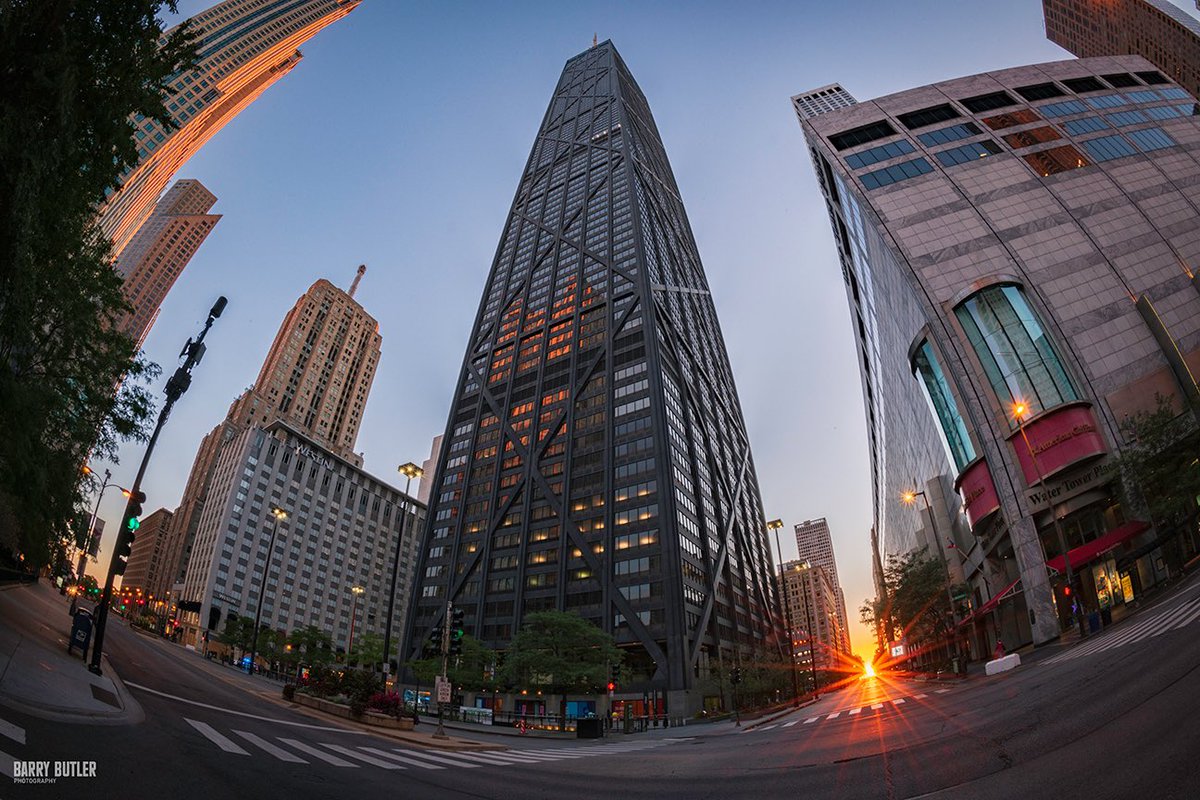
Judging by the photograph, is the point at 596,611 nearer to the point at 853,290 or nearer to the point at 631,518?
the point at 631,518

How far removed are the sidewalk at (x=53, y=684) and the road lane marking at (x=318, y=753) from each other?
10.7 feet

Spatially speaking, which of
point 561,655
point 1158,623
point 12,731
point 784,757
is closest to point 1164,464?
point 1158,623

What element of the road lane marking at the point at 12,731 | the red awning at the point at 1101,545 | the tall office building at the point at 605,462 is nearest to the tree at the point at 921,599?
the red awning at the point at 1101,545

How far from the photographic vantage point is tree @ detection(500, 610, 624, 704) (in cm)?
4747

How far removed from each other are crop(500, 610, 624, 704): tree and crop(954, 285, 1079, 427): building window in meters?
40.9

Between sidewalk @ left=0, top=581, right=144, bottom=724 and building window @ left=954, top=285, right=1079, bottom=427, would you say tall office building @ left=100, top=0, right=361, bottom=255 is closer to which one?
sidewalk @ left=0, top=581, right=144, bottom=724

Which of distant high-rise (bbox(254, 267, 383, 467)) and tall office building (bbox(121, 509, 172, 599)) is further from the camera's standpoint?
tall office building (bbox(121, 509, 172, 599))

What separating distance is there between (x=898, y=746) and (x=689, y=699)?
5642cm

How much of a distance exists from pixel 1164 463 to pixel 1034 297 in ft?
55.2

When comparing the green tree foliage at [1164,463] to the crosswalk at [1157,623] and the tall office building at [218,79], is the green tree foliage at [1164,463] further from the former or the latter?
the tall office building at [218,79]

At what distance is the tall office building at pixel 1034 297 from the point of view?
3750 cm

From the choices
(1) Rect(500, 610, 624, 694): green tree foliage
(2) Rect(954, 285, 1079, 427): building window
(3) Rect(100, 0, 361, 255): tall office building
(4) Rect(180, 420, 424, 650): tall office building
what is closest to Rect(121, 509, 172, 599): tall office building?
(4) Rect(180, 420, 424, 650): tall office building

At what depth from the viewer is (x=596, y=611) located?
6975 centimetres

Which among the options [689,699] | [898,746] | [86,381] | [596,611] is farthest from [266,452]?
[898,746]
